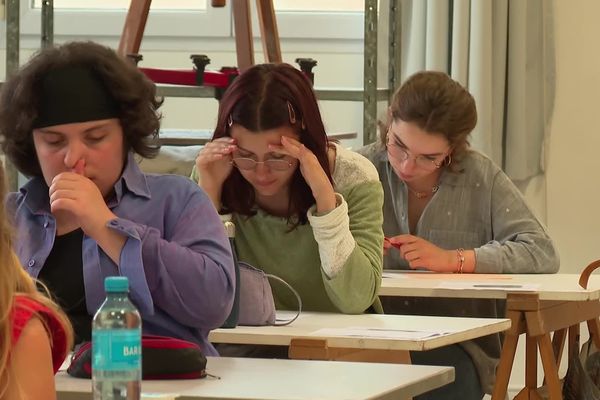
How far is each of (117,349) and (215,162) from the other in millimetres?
1369

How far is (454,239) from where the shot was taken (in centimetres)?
368

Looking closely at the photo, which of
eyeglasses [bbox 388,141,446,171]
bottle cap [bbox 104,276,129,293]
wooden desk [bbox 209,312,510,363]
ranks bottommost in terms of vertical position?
wooden desk [bbox 209,312,510,363]

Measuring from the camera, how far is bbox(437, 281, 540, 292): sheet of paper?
3.09 meters

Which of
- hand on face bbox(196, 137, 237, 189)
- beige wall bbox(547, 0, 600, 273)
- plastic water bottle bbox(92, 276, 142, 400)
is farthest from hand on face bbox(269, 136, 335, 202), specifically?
beige wall bbox(547, 0, 600, 273)

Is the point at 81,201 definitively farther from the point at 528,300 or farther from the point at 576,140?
the point at 576,140

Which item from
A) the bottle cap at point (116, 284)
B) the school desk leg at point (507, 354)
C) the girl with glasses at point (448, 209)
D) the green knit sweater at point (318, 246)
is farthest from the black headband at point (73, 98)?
the girl with glasses at point (448, 209)

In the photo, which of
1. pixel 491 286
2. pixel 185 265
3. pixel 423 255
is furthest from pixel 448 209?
pixel 185 265

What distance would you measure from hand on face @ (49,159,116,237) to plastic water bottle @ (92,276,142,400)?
46 cm

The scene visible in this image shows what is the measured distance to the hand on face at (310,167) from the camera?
2736 millimetres

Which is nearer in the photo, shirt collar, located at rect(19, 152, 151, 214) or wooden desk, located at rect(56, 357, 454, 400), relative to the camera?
wooden desk, located at rect(56, 357, 454, 400)

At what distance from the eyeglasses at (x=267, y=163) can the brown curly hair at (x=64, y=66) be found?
54cm

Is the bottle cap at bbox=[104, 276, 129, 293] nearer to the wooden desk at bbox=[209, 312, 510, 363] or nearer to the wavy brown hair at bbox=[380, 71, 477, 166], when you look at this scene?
the wooden desk at bbox=[209, 312, 510, 363]

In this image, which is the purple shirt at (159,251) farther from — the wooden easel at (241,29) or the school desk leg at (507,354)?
the wooden easel at (241,29)

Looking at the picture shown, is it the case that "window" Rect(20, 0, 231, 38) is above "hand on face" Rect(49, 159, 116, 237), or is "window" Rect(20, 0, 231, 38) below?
above
